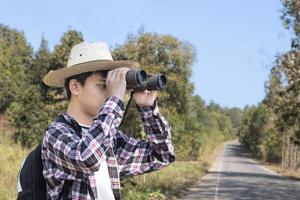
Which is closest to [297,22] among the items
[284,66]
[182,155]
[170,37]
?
[284,66]

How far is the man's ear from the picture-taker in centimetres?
255

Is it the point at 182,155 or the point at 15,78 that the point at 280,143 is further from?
the point at 15,78

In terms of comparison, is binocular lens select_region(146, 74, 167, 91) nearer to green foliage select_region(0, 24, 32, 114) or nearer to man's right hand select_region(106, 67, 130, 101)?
man's right hand select_region(106, 67, 130, 101)

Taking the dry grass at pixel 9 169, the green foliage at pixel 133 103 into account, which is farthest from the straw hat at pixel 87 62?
the green foliage at pixel 133 103

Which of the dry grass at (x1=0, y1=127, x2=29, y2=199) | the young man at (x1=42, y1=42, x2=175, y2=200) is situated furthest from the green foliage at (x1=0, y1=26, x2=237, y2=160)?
the young man at (x1=42, y1=42, x2=175, y2=200)

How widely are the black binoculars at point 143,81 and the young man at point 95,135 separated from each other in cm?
4

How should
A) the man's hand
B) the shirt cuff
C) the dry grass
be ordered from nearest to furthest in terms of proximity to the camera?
the shirt cuff, the man's hand, the dry grass

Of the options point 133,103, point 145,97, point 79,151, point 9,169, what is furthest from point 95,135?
point 9,169

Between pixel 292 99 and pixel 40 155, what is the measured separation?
21.9 metres

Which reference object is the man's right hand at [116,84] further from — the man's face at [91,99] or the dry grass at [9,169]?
the dry grass at [9,169]

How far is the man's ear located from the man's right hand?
0.54ft

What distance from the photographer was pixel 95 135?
2273 mm

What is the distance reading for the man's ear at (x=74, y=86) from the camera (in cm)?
255

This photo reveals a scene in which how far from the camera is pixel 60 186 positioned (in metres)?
2.32
